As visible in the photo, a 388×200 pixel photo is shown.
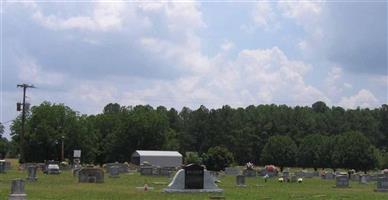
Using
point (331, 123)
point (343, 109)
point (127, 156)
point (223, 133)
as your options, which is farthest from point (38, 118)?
point (343, 109)

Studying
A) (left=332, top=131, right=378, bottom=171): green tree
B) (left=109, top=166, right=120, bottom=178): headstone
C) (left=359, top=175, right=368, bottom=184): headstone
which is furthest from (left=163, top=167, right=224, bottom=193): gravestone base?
(left=332, top=131, right=378, bottom=171): green tree

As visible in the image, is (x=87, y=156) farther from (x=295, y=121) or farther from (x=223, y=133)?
(x=295, y=121)

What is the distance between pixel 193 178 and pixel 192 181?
0.15 metres

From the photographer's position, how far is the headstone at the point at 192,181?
30.3 metres

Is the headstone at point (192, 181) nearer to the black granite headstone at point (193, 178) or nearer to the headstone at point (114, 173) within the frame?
the black granite headstone at point (193, 178)

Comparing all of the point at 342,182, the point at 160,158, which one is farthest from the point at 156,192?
the point at 160,158

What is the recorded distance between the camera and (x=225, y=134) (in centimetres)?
13062

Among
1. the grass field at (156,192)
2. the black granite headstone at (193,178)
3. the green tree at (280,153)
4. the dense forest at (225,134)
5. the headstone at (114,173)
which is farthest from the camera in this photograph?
the green tree at (280,153)

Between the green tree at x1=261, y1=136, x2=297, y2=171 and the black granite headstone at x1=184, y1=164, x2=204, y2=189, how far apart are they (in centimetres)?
Answer: 7710

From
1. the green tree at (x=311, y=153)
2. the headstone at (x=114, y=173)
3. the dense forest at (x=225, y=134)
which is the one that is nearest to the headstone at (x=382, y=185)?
the headstone at (x=114, y=173)

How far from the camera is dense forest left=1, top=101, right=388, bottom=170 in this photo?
319 ft

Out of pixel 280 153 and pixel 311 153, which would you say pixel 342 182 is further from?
pixel 280 153

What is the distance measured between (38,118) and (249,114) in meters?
51.1

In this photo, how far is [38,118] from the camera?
101 m
